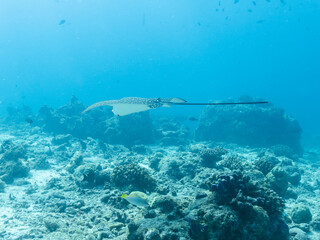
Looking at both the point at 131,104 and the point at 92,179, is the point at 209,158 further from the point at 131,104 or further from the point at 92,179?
the point at 92,179

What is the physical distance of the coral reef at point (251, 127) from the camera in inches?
781

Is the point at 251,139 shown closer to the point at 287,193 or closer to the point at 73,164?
the point at 287,193

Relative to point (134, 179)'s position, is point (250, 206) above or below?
below

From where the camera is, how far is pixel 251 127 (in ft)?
65.6

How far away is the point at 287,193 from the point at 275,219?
17.3 feet

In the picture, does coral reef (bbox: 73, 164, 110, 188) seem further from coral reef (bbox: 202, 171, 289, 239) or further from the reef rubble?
coral reef (bbox: 202, 171, 289, 239)

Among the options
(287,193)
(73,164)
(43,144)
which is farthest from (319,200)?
(43,144)

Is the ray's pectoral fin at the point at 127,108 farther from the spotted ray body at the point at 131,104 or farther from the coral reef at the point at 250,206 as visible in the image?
the coral reef at the point at 250,206

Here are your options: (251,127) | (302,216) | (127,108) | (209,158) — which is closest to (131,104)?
(127,108)

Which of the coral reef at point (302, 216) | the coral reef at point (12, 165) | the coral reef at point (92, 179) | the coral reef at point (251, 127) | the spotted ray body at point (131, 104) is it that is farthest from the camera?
the coral reef at point (251, 127)

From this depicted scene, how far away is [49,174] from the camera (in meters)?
10.0

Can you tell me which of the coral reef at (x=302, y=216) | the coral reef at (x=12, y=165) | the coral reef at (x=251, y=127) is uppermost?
the coral reef at (x=251, y=127)

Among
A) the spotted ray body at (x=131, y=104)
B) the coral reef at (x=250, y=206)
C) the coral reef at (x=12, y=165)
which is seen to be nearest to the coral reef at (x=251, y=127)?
the spotted ray body at (x=131, y=104)

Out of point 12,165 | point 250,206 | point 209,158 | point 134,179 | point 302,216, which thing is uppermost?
point 209,158
